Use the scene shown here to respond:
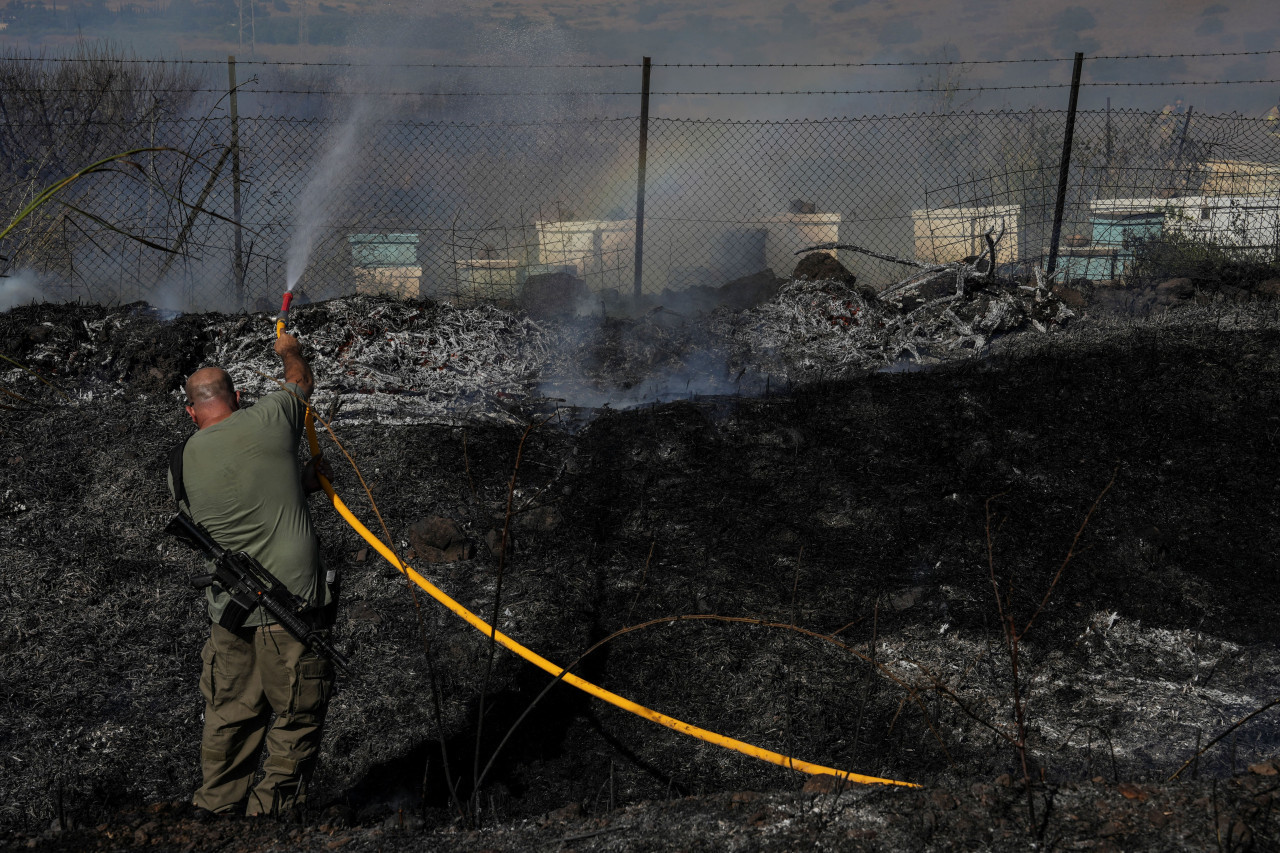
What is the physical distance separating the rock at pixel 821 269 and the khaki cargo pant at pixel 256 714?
23.0 feet

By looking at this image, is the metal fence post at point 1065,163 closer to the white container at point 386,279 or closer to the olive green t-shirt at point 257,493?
the white container at point 386,279

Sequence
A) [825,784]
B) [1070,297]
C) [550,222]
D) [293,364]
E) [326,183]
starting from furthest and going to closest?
[326,183] → [550,222] → [1070,297] → [293,364] → [825,784]

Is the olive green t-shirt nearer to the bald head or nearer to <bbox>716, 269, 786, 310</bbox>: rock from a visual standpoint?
the bald head

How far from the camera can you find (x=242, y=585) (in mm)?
3240

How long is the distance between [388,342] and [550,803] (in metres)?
4.89

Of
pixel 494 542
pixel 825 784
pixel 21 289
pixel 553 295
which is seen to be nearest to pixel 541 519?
pixel 494 542

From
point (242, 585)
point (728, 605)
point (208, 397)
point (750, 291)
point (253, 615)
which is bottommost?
point (728, 605)

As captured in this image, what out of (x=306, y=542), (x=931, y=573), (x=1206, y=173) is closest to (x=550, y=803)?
(x=306, y=542)

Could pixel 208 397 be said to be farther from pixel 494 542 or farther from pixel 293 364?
pixel 494 542

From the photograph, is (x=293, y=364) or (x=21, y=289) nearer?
(x=293, y=364)

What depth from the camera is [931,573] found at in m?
4.96

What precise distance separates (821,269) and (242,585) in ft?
24.2

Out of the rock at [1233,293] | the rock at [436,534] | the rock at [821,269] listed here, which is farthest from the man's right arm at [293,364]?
the rock at [1233,293]

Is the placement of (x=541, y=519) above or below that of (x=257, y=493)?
below
